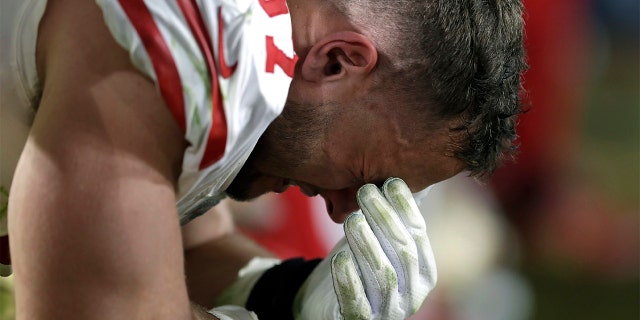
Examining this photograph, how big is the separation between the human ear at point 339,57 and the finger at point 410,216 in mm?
127

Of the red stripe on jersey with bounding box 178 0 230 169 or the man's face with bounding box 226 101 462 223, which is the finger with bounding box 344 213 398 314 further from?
the red stripe on jersey with bounding box 178 0 230 169

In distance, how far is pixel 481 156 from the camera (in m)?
0.89

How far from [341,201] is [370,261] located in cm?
13

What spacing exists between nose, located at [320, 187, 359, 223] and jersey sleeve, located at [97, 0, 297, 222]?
248 mm

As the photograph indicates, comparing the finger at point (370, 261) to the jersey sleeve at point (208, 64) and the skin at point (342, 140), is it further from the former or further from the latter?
the jersey sleeve at point (208, 64)


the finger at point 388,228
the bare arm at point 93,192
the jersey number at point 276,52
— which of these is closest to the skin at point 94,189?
the bare arm at point 93,192

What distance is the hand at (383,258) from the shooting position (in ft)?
2.68

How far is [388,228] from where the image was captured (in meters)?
0.81

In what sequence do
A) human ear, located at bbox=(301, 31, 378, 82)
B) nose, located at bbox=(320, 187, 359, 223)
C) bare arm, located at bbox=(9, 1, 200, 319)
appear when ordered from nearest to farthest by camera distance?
bare arm, located at bbox=(9, 1, 200, 319) < human ear, located at bbox=(301, 31, 378, 82) < nose, located at bbox=(320, 187, 359, 223)

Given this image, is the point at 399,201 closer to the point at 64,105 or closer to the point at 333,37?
the point at 333,37

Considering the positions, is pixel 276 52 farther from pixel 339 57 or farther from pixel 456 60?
pixel 456 60

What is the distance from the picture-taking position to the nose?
929mm

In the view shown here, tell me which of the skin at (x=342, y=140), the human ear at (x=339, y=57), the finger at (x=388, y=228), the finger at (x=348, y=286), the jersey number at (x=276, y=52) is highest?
the jersey number at (x=276, y=52)

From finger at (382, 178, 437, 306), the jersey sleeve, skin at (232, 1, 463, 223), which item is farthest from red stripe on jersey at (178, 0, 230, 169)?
finger at (382, 178, 437, 306)
